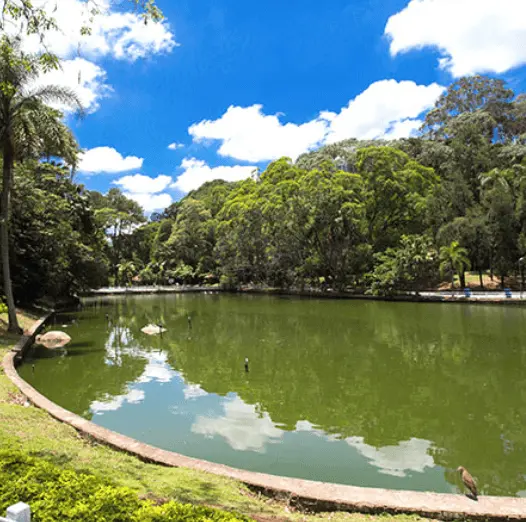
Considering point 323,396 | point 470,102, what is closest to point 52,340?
point 323,396

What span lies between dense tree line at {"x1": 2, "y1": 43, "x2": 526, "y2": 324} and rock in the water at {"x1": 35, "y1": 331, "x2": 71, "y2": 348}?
5.41 meters

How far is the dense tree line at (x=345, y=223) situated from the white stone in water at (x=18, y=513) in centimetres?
1659

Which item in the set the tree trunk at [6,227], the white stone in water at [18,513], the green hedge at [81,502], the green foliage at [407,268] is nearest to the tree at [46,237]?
the tree trunk at [6,227]

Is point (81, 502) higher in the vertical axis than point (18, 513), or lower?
lower

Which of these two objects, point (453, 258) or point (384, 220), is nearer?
point (453, 258)

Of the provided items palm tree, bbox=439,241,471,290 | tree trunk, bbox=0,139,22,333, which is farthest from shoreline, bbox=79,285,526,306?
tree trunk, bbox=0,139,22,333

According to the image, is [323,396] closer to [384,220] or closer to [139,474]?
[139,474]

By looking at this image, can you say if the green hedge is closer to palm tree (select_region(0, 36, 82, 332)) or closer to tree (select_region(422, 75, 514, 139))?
palm tree (select_region(0, 36, 82, 332))

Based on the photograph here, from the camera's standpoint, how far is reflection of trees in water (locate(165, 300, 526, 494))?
25.3 feet

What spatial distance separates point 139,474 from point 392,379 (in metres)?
8.31

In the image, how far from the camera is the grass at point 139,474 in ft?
14.3

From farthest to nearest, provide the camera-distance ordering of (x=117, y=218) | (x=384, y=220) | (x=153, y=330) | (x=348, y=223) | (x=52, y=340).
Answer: (x=117, y=218) < (x=384, y=220) < (x=348, y=223) < (x=153, y=330) < (x=52, y=340)

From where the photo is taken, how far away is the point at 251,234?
49.2 m

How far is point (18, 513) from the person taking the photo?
2.65 m
